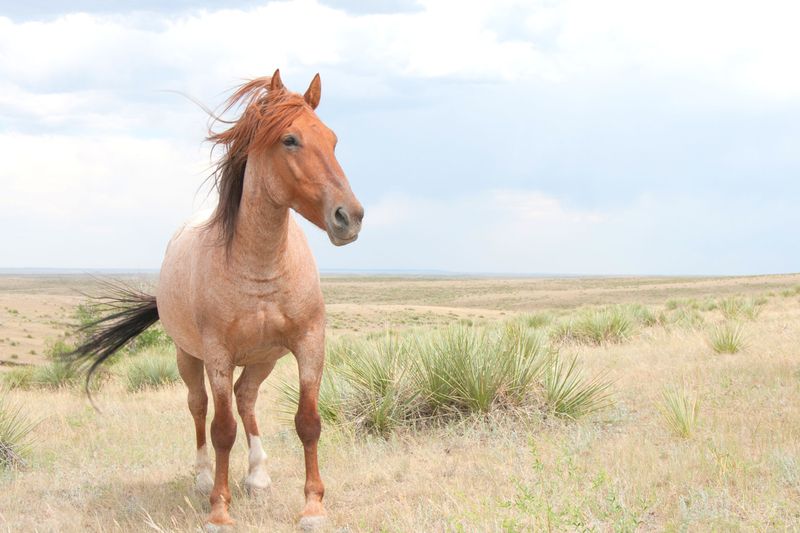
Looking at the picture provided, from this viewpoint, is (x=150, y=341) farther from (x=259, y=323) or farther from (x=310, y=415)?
(x=259, y=323)

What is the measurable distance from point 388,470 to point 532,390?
6.89ft

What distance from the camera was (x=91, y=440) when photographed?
26.4 feet

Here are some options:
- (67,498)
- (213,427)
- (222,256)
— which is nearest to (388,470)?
(213,427)

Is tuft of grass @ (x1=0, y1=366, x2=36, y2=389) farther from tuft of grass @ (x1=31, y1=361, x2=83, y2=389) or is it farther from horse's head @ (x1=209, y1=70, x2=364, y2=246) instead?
horse's head @ (x1=209, y1=70, x2=364, y2=246)

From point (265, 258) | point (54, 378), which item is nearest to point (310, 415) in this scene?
point (265, 258)

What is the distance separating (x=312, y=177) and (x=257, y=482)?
262cm

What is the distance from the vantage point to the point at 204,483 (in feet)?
18.6

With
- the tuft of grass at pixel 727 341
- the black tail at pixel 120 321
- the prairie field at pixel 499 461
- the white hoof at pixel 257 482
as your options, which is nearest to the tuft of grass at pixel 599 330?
Result: the tuft of grass at pixel 727 341

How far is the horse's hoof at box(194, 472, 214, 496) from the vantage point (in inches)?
222

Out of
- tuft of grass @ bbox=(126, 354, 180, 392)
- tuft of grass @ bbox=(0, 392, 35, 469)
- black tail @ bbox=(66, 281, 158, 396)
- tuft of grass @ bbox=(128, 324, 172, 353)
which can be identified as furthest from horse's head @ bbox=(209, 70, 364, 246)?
tuft of grass @ bbox=(128, 324, 172, 353)

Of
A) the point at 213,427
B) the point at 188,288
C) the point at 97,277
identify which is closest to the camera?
the point at 213,427

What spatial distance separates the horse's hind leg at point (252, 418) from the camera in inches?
210

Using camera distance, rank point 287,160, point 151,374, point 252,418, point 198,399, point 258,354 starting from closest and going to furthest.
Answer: point 287,160, point 258,354, point 252,418, point 198,399, point 151,374

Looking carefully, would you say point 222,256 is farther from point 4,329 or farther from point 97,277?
point 4,329
